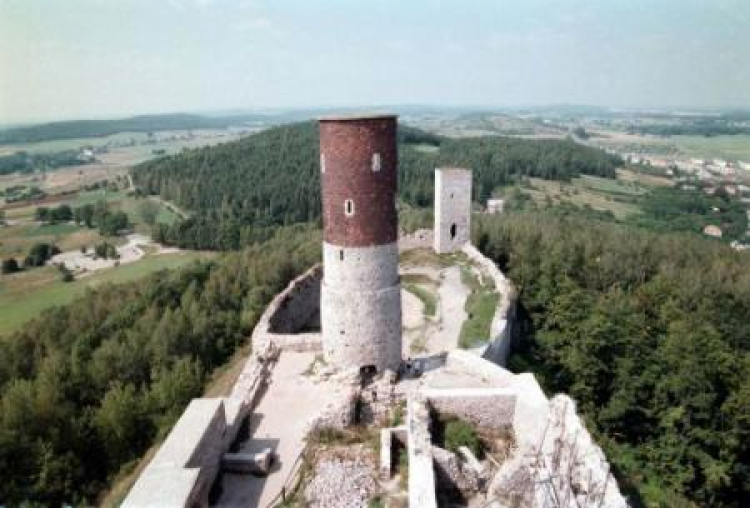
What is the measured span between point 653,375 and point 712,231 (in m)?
78.4

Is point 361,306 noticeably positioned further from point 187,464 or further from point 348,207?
point 187,464

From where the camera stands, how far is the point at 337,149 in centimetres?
1661

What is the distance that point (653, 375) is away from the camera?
24.7m

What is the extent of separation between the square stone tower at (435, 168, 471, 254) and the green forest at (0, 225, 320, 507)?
1006 cm

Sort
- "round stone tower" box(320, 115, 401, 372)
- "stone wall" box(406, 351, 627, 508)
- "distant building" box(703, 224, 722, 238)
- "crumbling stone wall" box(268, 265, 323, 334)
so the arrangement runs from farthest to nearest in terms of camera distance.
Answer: "distant building" box(703, 224, 722, 238)
"crumbling stone wall" box(268, 265, 323, 334)
"round stone tower" box(320, 115, 401, 372)
"stone wall" box(406, 351, 627, 508)

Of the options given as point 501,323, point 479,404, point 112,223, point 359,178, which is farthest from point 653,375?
point 112,223

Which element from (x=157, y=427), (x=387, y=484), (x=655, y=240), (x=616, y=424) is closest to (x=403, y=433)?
(x=387, y=484)

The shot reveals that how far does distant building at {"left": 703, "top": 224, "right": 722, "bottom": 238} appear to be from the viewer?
88250 mm

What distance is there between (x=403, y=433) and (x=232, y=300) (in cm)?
2414

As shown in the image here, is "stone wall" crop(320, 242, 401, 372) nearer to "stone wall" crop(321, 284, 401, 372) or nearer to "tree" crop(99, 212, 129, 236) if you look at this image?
"stone wall" crop(321, 284, 401, 372)

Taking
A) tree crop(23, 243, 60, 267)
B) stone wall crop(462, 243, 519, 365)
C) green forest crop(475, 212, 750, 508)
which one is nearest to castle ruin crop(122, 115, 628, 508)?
stone wall crop(462, 243, 519, 365)

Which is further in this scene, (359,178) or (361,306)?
(361,306)

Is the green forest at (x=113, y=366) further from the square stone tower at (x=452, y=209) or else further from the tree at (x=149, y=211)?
the tree at (x=149, y=211)

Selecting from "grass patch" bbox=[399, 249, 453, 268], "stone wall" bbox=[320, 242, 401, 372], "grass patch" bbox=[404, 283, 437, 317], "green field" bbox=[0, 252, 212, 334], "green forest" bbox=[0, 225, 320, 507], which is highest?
"stone wall" bbox=[320, 242, 401, 372]
